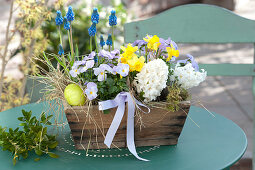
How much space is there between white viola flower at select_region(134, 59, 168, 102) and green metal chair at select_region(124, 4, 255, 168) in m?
0.88

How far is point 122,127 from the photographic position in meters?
1.16

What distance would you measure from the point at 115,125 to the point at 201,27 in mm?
1059

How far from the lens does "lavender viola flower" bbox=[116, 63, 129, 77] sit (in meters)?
1.06

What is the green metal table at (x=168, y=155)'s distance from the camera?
1065 millimetres

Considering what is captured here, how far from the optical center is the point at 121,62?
112 cm

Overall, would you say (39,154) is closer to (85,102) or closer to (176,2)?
(85,102)

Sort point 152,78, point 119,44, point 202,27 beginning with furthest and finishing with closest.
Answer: point 119,44 < point 202,27 < point 152,78

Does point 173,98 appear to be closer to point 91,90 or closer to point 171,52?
point 171,52

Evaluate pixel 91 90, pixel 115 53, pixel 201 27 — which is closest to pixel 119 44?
pixel 201 27

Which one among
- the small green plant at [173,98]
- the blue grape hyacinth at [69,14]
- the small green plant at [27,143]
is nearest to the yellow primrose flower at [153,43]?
the small green plant at [173,98]

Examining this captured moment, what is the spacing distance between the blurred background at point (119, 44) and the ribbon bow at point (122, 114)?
1.19m

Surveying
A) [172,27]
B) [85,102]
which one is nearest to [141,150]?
[85,102]

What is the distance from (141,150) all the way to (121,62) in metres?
0.30

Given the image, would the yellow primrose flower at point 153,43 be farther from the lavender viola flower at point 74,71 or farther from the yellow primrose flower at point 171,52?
the lavender viola flower at point 74,71
